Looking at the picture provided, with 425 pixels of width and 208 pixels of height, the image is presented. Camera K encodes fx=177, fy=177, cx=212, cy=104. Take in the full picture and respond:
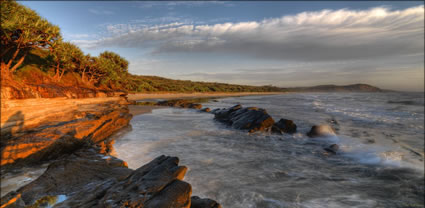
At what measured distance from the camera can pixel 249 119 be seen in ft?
56.4

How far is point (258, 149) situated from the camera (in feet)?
35.7

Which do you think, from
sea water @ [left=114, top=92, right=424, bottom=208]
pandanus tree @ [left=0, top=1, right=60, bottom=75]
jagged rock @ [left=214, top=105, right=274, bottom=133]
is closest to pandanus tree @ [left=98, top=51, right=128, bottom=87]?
pandanus tree @ [left=0, top=1, right=60, bottom=75]

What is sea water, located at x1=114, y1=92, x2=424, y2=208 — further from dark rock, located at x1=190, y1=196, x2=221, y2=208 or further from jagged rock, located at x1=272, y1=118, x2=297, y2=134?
dark rock, located at x1=190, y1=196, x2=221, y2=208

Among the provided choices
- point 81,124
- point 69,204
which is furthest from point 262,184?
point 81,124

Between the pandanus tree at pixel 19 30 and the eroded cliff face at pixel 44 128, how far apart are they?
5.50 m

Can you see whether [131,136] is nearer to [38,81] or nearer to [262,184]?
[262,184]

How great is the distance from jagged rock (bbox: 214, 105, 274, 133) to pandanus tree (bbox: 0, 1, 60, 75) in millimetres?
18876

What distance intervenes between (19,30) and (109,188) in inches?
785

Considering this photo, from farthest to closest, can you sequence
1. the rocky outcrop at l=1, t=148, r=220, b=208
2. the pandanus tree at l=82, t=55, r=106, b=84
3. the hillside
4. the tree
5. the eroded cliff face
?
the pandanus tree at l=82, t=55, r=106, b=84, the tree, the hillside, the eroded cliff face, the rocky outcrop at l=1, t=148, r=220, b=208

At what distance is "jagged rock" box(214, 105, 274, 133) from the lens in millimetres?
15569

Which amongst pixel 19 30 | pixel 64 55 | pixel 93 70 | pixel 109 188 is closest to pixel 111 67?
pixel 93 70

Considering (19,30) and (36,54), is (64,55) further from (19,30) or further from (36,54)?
(36,54)

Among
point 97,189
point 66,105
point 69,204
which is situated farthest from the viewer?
point 66,105

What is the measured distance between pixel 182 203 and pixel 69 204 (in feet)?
8.47
